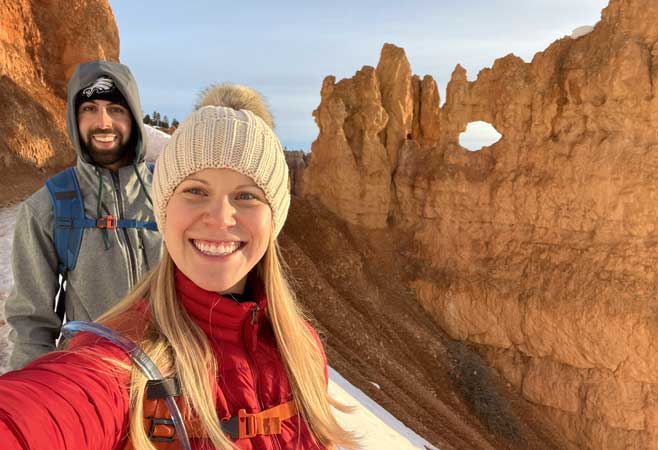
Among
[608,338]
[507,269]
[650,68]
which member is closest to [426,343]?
[507,269]

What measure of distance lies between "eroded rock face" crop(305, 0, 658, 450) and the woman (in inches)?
611

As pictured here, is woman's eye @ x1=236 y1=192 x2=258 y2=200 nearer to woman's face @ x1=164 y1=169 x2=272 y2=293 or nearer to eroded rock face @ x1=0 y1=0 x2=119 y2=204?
woman's face @ x1=164 y1=169 x2=272 y2=293

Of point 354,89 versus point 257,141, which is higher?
point 354,89

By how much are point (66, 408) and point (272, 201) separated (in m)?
0.93

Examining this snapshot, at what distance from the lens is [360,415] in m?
7.86

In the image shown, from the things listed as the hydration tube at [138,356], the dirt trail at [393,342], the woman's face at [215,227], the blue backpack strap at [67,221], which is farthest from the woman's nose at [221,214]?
the dirt trail at [393,342]

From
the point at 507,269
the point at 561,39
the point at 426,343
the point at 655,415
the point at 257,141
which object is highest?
the point at 561,39

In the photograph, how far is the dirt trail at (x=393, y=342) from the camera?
1331 centimetres

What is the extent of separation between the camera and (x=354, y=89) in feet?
60.2

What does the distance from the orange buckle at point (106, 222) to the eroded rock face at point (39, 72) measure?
8.79 metres

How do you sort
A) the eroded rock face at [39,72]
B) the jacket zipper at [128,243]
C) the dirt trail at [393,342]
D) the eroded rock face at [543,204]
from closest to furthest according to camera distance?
the jacket zipper at [128,243]
the eroded rock face at [39,72]
the dirt trail at [393,342]
the eroded rock face at [543,204]

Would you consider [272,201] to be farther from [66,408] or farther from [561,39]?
[561,39]

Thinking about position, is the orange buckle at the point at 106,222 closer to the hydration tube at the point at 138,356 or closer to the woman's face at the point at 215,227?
the woman's face at the point at 215,227

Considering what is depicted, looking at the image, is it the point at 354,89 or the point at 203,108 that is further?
the point at 354,89
